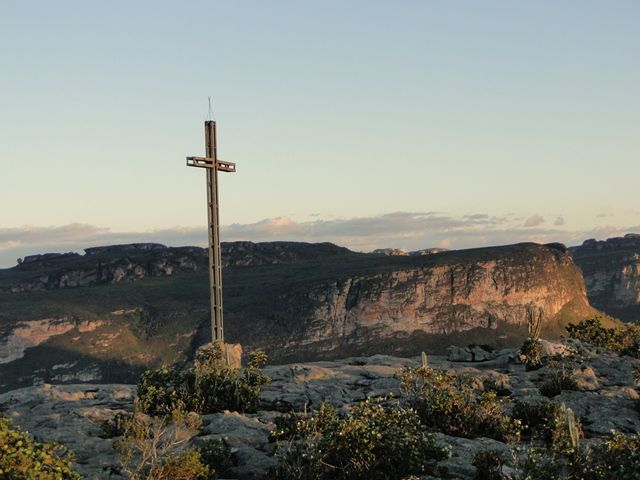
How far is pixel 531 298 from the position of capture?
182 meters

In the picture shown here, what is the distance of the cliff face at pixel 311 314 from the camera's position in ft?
501

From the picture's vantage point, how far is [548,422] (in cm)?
2128

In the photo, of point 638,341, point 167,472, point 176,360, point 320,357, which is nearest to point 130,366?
point 176,360

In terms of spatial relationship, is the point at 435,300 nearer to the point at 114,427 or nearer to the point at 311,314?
the point at 311,314

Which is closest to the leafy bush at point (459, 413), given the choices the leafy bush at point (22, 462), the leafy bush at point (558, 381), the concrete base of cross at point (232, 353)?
the leafy bush at point (558, 381)

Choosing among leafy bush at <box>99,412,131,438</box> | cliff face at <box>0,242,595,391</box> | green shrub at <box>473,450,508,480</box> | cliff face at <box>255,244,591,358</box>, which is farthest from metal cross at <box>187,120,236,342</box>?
cliff face at <box>255,244,591,358</box>

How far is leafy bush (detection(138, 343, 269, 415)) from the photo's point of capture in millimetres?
25172

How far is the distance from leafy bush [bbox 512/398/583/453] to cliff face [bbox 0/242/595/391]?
422 ft

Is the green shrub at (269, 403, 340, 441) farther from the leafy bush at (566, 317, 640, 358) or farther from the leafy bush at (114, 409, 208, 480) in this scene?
the leafy bush at (566, 317, 640, 358)

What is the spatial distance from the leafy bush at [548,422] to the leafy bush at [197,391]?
9832 mm

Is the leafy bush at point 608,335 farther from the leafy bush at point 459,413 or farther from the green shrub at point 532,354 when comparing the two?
the leafy bush at point 459,413

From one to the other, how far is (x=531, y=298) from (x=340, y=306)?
170 ft

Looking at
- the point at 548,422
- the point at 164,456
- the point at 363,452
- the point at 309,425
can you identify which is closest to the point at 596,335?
the point at 548,422

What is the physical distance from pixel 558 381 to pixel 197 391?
1484cm
